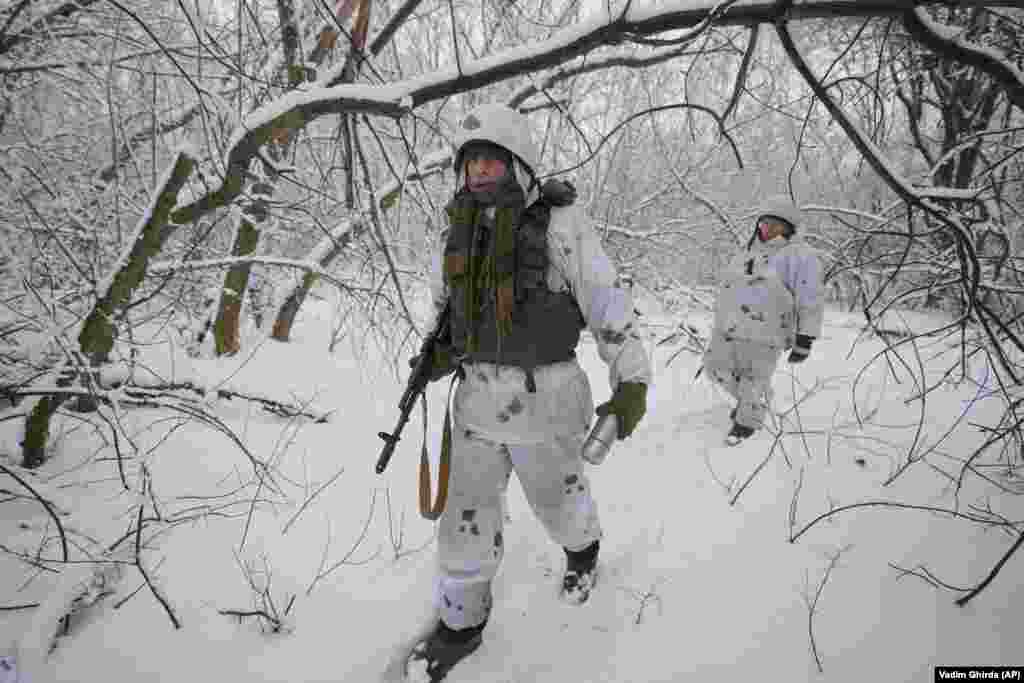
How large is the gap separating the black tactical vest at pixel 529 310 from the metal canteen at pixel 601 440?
29cm

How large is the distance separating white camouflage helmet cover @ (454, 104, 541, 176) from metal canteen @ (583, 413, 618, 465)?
3.29 feet

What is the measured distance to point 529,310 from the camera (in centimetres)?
161

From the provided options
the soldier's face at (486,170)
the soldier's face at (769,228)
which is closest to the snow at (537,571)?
the soldier's face at (486,170)

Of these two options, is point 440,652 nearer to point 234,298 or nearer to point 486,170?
point 486,170

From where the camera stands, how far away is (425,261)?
3467 mm

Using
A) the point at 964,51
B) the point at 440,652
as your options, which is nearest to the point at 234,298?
the point at 440,652

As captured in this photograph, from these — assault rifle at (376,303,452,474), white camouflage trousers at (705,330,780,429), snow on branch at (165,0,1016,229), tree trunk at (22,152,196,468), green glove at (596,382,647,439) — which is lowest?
white camouflage trousers at (705,330,780,429)

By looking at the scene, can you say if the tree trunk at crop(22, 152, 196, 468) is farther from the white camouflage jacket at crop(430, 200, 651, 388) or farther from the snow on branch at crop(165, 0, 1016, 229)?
the white camouflage jacket at crop(430, 200, 651, 388)

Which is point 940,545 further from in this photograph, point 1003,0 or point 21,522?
point 21,522

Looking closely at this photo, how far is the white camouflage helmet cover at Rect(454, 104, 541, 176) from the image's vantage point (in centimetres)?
161

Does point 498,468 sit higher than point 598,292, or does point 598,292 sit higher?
point 598,292

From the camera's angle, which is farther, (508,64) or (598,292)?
(598,292)

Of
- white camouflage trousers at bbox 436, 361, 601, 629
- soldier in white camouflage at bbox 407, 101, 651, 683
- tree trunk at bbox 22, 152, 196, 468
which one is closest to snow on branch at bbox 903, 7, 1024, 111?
soldier in white camouflage at bbox 407, 101, 651, 683

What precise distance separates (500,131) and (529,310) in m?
0.66
